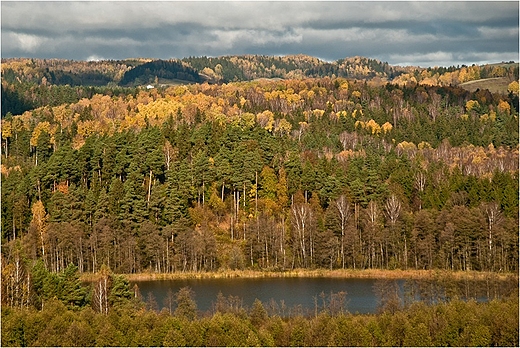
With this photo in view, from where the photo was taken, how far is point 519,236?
6844cm

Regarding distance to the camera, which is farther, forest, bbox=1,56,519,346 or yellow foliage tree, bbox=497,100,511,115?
yellow foliage tree, bbox=497,100,511,115

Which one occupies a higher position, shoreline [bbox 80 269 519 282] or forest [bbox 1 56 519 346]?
forest [bbox 1 56 519 346]

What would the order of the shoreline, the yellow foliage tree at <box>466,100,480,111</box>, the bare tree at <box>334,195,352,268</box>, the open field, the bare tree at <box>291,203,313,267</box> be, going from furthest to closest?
the open field → the yellow foliage tree at <box>466,100,480,111</box> → the bare tree at <box>334,195,352,268</box> → the bare tree at <box>291,203,313,267</box> → the shoreline

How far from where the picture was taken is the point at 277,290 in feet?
204

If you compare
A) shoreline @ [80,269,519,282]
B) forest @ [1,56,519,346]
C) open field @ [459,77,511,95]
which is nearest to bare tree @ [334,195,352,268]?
forest @ [1,56,519,346]

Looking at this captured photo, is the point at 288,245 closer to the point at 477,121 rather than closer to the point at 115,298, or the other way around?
the point at 115,298

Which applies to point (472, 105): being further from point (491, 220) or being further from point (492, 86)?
point (491, 220)

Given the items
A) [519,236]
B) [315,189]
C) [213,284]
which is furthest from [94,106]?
[519,236]

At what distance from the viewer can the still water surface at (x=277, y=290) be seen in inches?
2194

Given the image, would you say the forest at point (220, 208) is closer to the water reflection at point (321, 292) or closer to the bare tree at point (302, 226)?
the bare tree at point (302, 226)

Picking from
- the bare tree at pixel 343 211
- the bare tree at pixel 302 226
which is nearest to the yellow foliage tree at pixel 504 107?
the bare tree at pixel 343 211

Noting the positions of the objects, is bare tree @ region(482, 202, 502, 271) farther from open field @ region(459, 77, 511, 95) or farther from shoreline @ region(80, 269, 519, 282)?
open field @ region(459, 77, 511, 95)

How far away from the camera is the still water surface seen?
183ft

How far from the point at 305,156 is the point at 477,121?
52625 mm
